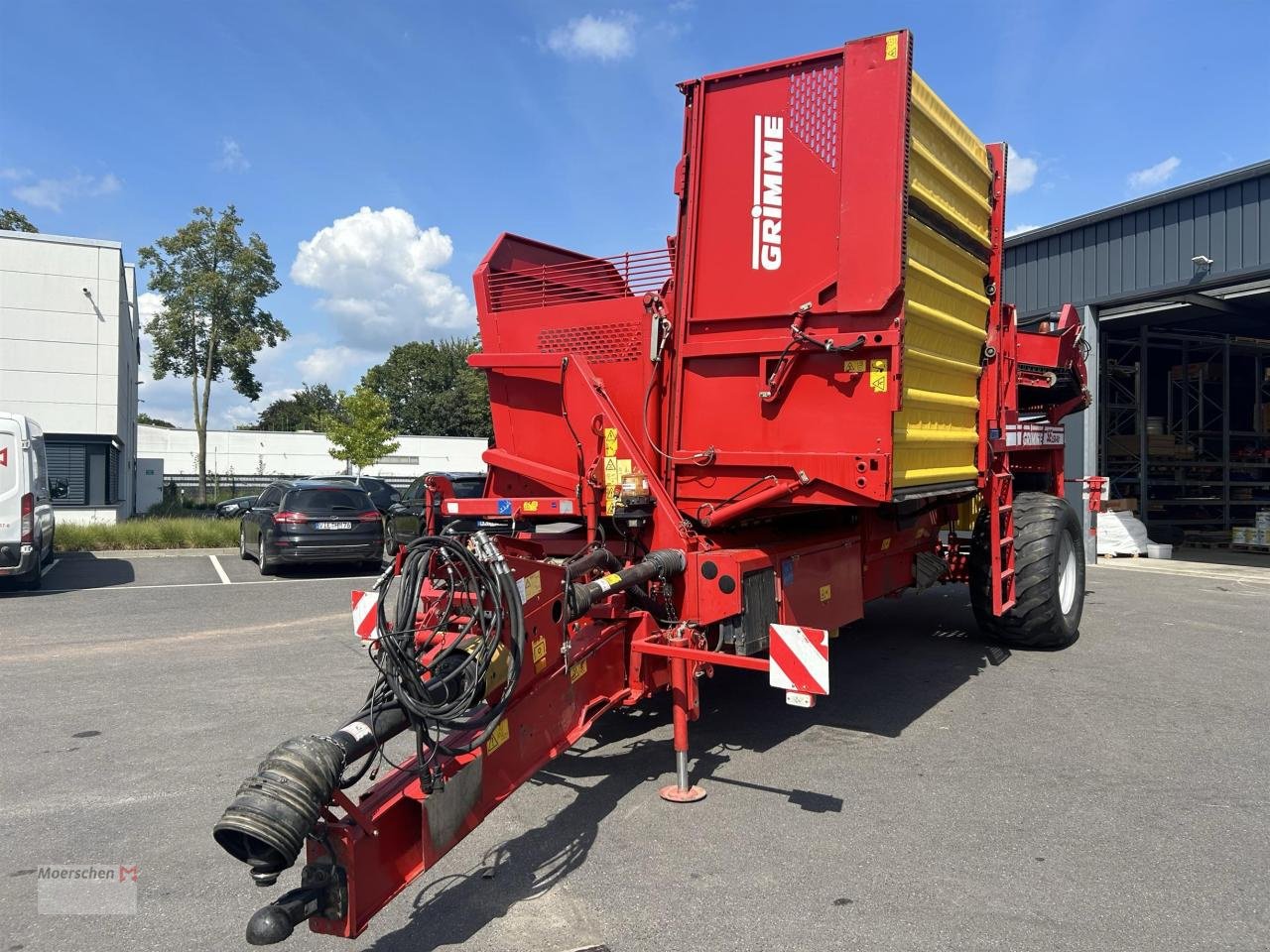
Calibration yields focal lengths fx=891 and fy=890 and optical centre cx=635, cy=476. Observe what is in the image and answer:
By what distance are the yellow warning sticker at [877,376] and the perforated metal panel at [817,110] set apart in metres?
1.05

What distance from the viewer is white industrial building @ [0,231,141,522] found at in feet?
63.1

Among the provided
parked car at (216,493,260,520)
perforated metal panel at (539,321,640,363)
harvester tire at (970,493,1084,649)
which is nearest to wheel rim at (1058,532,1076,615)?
harvester tire at (970,493,1084,649)

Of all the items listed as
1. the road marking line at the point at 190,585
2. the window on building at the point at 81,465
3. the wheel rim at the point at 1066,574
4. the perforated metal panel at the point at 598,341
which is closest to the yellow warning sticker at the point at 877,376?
the perforated metal panel at the point at 598,341

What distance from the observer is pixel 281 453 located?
149ft

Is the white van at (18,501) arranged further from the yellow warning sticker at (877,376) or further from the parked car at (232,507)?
the parked car at (232,507)

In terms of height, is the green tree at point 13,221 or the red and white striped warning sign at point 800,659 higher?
the green tree at point 13,221

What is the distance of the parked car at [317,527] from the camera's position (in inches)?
499

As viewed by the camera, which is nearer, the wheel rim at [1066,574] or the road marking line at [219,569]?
the wheel rim at [1066,574]

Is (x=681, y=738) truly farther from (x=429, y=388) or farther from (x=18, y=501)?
(x=429, y=388)

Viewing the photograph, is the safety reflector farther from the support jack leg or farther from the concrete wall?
the concrete wall

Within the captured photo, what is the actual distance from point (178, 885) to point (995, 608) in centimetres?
527

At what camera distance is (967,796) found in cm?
439

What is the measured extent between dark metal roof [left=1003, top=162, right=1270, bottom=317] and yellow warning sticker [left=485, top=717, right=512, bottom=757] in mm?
13073

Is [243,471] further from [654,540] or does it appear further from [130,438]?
[654,540]
